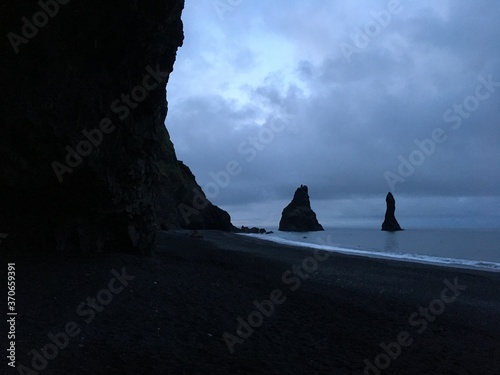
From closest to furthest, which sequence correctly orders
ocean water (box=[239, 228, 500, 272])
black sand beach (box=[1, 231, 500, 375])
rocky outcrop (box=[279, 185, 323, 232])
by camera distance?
black sand beach (box=[1, 231, 500, 375]) < ocean water (box=[239, 228, 500, 272]) < rocky outcrop (box=[279, 185, 323, 232])

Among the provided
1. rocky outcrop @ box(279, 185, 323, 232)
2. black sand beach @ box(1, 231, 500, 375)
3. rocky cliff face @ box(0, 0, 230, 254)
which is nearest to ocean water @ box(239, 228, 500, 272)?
black sand beach @ box(1, 231, 500, 375)

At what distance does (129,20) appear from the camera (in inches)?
552

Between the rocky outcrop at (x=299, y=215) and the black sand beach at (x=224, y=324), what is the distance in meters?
155

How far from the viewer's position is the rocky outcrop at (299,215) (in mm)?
171375

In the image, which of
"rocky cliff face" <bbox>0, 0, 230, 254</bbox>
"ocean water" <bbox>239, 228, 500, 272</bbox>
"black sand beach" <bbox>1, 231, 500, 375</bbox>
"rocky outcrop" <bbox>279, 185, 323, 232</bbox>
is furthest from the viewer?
"rocky outcrop" <bbox>279, 185, 323, 232</bbox>

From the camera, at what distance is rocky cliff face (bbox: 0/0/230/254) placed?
12695 mm

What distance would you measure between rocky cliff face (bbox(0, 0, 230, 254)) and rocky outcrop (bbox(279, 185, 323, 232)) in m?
155

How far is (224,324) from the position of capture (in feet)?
33.0

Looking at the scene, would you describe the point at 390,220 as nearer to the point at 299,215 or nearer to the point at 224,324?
the point at 299,215

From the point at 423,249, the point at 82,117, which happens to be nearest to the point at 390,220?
the point at 423,249

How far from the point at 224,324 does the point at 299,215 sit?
163334mm

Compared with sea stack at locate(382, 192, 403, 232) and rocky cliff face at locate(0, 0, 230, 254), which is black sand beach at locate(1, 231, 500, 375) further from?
sea stack at locate(382, 192, 403, 232)

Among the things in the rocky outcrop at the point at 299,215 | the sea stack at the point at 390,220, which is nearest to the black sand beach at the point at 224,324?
the rocky outcrop at the point at 299,215

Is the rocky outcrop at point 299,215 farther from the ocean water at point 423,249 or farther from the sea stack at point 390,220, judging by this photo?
the ocean water at point 423,249
